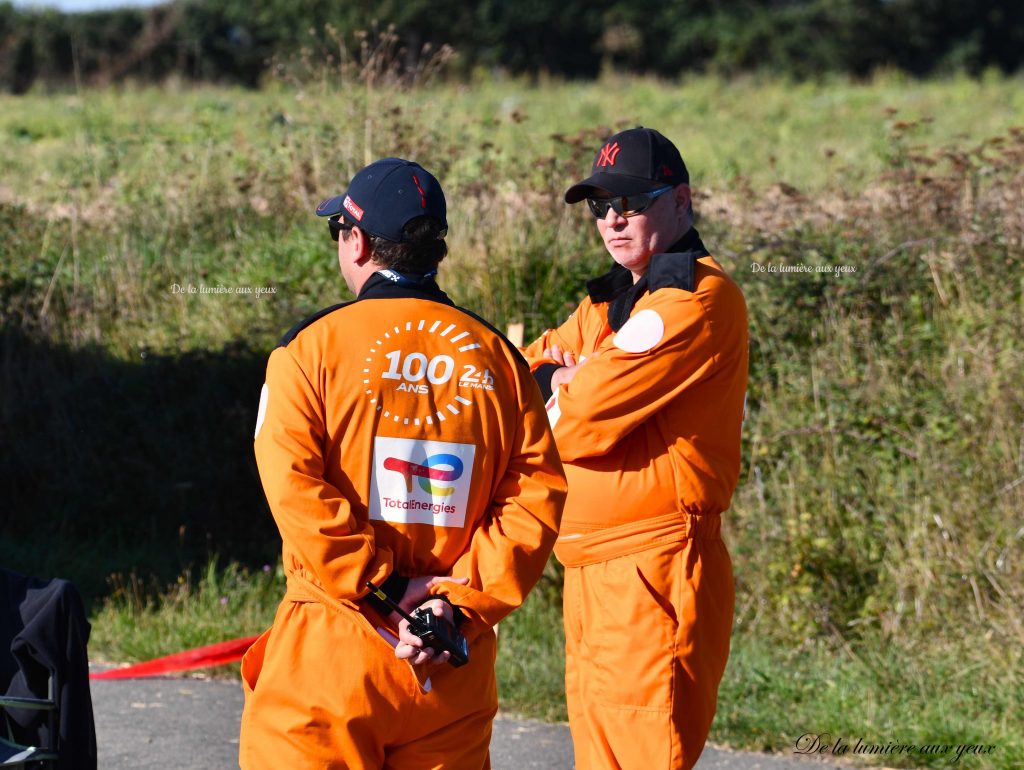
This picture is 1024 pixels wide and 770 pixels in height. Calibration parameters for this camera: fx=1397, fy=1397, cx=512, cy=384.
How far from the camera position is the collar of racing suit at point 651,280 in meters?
3.98

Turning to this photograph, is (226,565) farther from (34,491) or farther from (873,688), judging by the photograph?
(873,688)

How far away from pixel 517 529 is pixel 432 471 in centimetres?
24

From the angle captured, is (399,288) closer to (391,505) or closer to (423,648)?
(391,505)

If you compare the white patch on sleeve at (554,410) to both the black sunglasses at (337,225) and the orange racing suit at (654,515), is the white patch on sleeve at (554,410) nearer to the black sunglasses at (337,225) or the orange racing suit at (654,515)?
the orange racing suit at (654,515)

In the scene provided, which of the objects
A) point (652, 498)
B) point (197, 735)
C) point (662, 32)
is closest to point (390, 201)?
point (652, 498)

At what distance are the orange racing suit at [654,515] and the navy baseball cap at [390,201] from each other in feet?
3.06

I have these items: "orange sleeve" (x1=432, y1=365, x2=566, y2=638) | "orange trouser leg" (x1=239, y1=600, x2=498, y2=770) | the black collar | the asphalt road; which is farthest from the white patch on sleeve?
the asphalt road

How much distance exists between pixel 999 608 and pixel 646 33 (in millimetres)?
34710

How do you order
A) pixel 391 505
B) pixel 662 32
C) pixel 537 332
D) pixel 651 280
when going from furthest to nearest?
pixel 662 32
pixel 537 332
pixel 651 280
pixel 391 505

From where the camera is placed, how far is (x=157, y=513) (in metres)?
8.51

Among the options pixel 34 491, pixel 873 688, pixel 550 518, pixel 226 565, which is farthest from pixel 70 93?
pixel 550 518

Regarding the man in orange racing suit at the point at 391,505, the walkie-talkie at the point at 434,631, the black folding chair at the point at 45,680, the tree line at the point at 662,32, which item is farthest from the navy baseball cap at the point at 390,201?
the tree line at the point at 662,32

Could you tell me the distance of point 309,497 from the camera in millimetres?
2922

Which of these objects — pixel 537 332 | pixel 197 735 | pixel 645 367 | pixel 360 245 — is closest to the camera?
pixel 360 245
